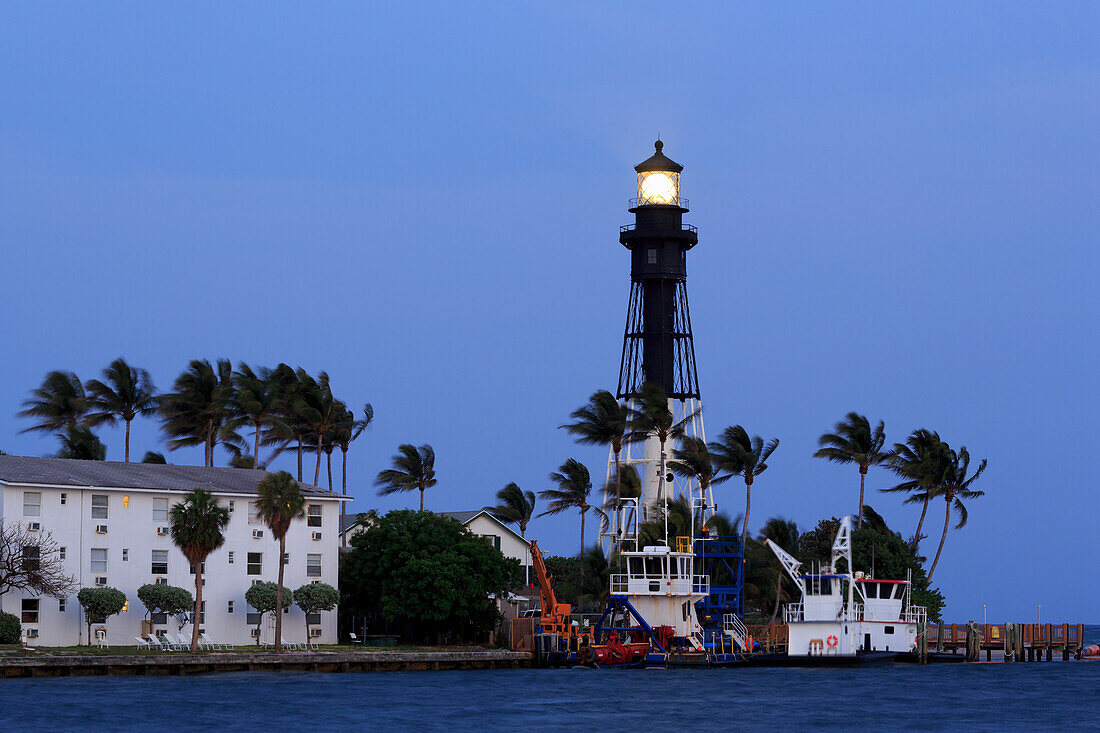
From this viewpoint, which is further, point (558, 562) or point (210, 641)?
point (558, 562)

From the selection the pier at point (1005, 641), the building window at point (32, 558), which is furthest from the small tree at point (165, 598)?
the pier at point (1005, 641)

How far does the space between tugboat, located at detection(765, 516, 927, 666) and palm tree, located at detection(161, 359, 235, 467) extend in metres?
36.7

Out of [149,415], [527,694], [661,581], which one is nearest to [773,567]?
[661,581]

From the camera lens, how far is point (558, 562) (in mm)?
128875

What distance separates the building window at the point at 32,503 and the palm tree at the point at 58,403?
27686 mm

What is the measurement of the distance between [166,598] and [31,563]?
21.5 ft

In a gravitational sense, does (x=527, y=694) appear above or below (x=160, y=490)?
below

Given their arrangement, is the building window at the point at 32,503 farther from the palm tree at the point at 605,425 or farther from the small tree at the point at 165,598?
the palm tree at the point at 605,425

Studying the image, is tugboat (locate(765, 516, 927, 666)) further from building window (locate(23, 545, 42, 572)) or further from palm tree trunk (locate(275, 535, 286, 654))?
building window (locate(23, 545, 42, 572))

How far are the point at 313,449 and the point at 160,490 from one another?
28.8 meters

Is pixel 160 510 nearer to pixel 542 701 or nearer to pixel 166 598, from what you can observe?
pixel 166 598

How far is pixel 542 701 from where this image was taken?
2618 inches

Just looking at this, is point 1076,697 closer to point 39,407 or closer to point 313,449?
point 313,449

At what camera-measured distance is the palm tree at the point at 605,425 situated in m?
105
